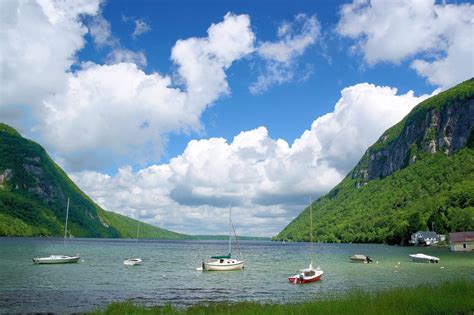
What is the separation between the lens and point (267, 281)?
69.6 m

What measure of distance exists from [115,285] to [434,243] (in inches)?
6623

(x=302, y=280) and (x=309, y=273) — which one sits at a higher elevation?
(x=309, y=273)

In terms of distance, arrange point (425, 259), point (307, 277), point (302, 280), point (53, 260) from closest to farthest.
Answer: point (302, 280) < point (307, 277) < point (53, 260) < point (425, 259)

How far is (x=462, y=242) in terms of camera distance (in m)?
153

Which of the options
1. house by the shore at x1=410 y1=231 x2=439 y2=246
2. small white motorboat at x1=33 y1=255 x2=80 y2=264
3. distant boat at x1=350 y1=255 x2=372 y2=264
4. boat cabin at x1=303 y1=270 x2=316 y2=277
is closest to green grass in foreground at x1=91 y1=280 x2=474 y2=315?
boat cabin at x1=303 y1=270 x2=316 y2=277

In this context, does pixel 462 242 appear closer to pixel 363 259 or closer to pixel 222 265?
pixel 363 259

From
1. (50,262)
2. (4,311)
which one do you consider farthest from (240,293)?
(50,262)

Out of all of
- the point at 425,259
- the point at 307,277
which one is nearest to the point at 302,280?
the point at 307,277

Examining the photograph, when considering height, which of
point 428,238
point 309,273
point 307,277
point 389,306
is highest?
point 428,238

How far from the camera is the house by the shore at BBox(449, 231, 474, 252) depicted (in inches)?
5945

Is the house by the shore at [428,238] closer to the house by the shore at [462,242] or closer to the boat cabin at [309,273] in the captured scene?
the house by the shore at [462,242]

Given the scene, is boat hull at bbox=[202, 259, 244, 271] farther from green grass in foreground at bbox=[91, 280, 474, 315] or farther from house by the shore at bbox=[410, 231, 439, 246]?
house by the shore at bbox=[410, 231, 439, 246]

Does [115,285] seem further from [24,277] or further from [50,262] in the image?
[50,262]

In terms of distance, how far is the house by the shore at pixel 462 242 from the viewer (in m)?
151
